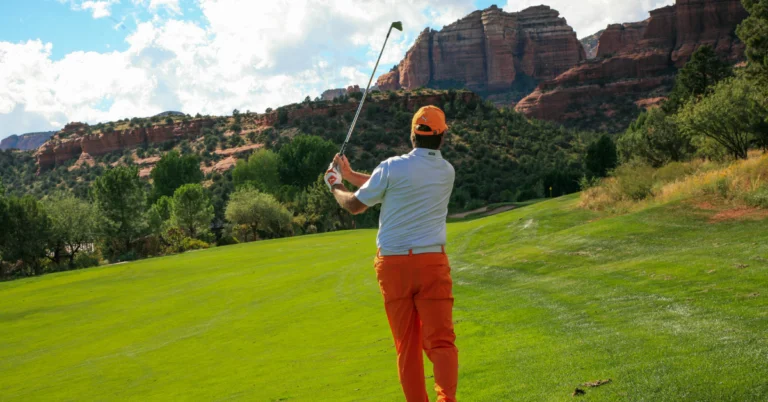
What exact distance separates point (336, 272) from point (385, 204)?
2172cm

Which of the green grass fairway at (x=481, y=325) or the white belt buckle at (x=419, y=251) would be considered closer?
the white belt buckle at (x=419, y=251)

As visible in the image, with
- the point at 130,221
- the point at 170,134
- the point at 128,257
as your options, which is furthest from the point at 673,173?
the point at 170,134

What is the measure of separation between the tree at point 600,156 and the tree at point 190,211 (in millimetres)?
45175

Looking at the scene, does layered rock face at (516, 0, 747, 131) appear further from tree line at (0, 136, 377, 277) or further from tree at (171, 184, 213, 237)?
tree at (171, 184, 213, 237)

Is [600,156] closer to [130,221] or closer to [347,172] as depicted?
[130,221]

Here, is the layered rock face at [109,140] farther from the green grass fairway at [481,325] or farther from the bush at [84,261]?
the green grass fairway at [481,325]

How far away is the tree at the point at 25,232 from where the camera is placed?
53.1 metres

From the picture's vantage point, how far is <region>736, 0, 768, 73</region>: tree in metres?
36.3

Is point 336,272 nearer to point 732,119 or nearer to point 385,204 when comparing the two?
point 385,204

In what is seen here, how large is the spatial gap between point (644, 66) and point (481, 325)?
16489 centimetres

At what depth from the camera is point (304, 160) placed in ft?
287

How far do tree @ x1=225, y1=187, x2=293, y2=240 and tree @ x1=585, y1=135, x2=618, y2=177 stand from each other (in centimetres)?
3699

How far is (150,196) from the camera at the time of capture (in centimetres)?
9000

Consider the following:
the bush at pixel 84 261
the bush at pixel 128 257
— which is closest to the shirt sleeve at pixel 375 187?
the bush at pixel 84 261
